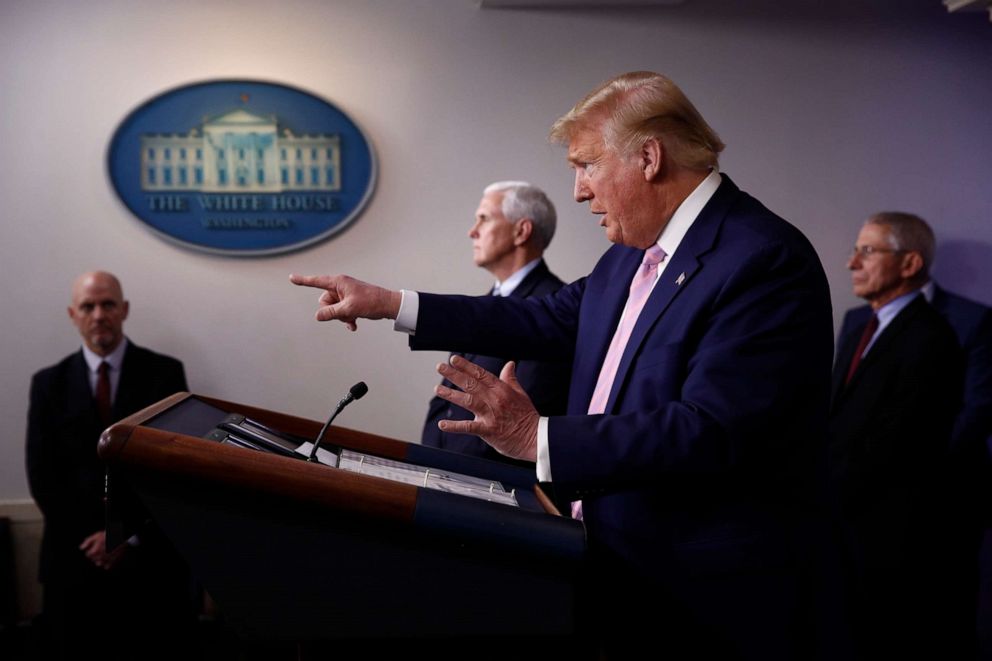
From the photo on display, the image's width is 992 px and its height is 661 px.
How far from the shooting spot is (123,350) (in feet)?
11.5

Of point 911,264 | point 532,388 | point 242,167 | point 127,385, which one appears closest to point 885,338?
point 911,264

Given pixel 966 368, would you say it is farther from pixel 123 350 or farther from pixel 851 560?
pixel 123 350

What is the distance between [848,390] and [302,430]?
90.5 inches

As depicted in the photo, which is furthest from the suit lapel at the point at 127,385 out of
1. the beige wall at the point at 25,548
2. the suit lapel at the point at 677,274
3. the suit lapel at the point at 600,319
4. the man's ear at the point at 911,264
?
the man's ear at the point at 911,264

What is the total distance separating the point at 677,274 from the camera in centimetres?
151

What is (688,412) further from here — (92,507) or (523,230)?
(92,507)

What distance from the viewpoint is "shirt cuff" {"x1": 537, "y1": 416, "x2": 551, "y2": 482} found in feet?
4.21

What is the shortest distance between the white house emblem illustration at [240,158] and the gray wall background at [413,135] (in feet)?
0.57

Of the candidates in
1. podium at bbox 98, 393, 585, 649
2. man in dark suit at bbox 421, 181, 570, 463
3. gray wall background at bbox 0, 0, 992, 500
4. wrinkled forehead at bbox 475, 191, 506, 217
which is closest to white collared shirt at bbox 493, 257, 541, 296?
man in dark suit at bbox 421, 181, 570, 463

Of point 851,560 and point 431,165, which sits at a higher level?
point 431,165

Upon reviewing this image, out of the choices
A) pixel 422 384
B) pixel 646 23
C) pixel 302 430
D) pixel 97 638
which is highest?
pixel 646 23

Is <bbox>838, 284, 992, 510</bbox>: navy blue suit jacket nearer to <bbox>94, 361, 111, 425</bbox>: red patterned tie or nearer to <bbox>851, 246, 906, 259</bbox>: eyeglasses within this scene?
<bbox>851, 246, 906, 259</bbox>: eyeglasses

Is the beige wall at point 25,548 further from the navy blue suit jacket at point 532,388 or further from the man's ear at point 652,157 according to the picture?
the man's ear at point 652,157

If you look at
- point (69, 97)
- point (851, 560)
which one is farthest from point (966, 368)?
point (69, 97)
